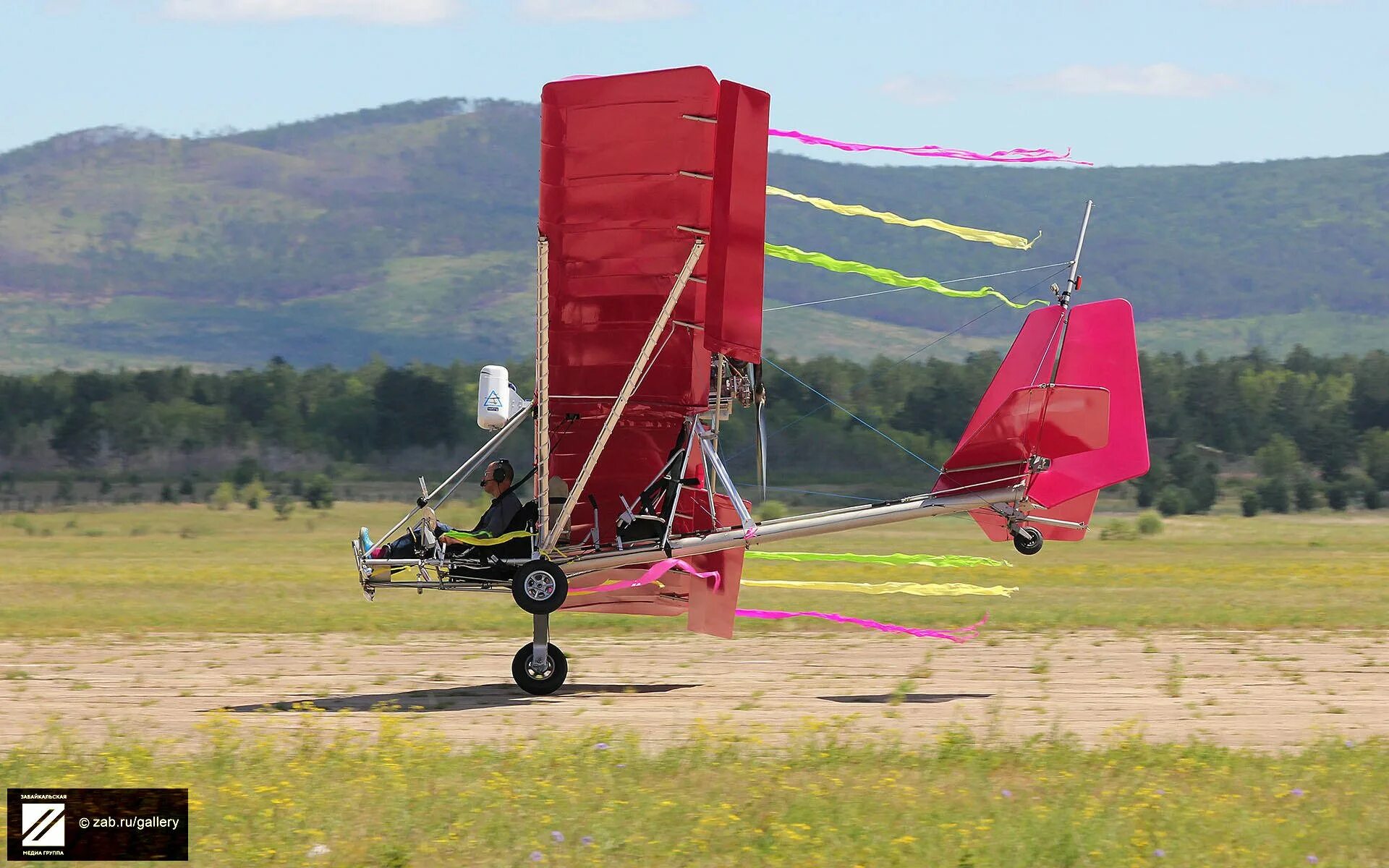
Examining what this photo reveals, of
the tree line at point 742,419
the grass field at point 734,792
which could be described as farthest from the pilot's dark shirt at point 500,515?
the tree line at point 742,419

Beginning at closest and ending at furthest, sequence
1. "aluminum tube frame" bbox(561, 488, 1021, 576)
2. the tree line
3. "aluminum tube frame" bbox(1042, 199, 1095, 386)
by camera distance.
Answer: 1. "aluminum tube frame" bbox(561, 488, 1021, 576)
2. "aluminum tube frame" bbox(1042, 199, 1095, 386)
3. the tree line

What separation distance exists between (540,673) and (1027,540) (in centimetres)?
442

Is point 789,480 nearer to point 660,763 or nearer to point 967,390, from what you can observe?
point 967,390

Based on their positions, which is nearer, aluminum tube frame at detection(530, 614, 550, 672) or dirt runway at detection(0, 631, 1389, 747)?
dirt runway at detection(0, 631, 1389, 747)

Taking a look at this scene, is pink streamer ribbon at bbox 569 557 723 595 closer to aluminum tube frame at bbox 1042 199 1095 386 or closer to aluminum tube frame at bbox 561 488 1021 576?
aluminum tube frame at bbox 561 488 1021 576

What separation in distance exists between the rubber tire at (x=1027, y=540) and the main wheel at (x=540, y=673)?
4.09m

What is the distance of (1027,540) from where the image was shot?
1341 cm

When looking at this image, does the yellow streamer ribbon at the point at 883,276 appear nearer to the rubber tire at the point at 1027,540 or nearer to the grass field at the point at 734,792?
the rubber tire at the point at 1027,540

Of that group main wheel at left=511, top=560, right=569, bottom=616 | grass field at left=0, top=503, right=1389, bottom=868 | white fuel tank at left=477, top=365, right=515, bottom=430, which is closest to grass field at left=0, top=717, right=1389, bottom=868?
grass field at left=0, top=503, right=1389, bottom=868

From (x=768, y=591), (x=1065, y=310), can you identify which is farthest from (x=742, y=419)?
(x=1065, y=310)

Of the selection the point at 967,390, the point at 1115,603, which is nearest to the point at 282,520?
the point at 967,390

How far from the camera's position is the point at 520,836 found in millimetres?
8062

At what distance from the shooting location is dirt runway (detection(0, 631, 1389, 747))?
12008 mm

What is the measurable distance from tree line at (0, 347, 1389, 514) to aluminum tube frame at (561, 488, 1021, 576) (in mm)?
40706
